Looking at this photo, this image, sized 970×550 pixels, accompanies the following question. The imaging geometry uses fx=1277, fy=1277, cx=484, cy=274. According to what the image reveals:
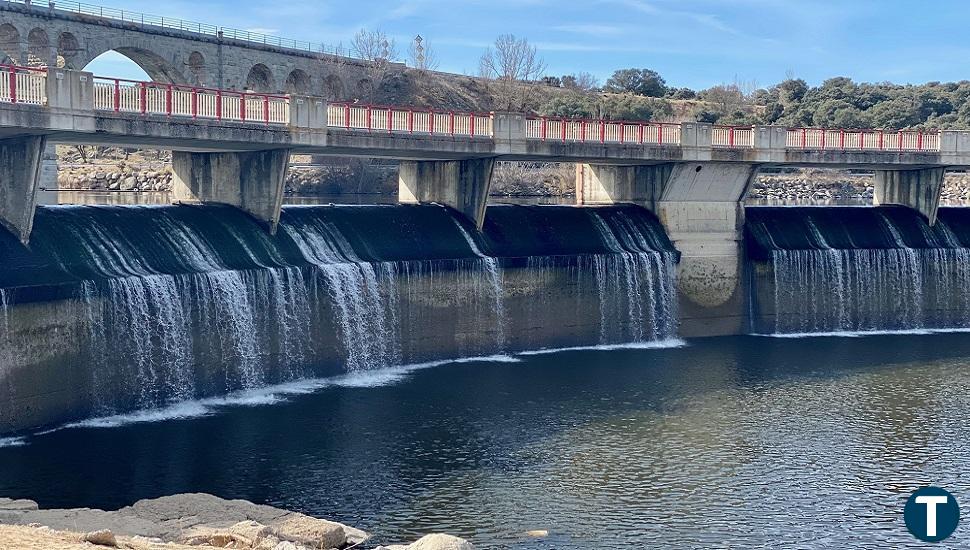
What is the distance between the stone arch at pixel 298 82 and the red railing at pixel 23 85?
90791 millimetres

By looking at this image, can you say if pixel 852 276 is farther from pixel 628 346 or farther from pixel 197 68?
pixel 197 68

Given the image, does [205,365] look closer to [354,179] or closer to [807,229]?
[807,229]

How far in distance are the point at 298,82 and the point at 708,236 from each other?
7904cm

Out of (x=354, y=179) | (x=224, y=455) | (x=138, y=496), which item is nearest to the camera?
(x=138, y=496)

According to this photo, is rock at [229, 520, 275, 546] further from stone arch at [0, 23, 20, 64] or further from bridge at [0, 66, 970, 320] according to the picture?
stone arch at [0, 23, 20, 64]

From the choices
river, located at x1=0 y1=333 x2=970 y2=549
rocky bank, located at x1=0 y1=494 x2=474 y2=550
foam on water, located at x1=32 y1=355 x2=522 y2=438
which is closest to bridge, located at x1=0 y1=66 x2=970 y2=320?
foam on water, located at x1=32 y1=355 x2=522 y2=438

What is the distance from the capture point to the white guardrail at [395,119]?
38.7 m

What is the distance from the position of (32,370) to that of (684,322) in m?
29.7

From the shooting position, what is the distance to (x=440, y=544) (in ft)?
76.0

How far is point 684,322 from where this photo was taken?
55500 mm

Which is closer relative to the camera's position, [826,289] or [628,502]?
[628,502]

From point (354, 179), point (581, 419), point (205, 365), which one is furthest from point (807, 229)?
point (354, 179)

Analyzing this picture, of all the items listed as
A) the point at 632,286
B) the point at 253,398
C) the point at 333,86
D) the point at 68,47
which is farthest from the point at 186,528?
the point at 333,86

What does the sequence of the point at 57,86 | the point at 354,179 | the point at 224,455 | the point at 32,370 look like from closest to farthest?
the point at 224,455 < the point at 32,370 < the point at 57,86 < the point at 354,179
